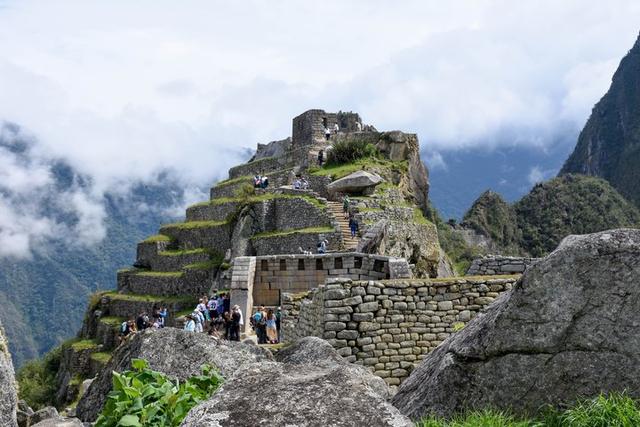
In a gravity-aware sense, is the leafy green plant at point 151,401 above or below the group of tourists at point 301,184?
below

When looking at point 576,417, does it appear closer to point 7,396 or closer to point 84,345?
point 7,396

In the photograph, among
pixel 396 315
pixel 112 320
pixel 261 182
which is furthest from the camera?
pixel 261 182

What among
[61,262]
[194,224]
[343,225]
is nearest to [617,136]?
[61,262]

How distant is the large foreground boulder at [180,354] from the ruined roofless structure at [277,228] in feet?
63.4

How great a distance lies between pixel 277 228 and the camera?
128 ft

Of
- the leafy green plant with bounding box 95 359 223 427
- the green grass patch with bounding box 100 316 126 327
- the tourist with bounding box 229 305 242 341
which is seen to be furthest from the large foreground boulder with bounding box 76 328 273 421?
the green grass patch with bounding box 100 316 126 327

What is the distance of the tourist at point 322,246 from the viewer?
95.6 ft

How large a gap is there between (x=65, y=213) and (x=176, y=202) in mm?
18785

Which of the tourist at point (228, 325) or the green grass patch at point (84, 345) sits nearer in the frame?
the tourist at point (228, 325)

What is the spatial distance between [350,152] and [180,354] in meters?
38.0

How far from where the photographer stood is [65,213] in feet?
405

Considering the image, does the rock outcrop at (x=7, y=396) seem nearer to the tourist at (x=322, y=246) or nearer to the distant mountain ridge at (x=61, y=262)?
the tourist at (x=322, y=246)

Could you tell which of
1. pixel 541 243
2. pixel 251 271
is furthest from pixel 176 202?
pixel 251 271

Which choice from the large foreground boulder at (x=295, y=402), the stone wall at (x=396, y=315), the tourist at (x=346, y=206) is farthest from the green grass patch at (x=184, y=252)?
the large foreground boulder at (x=295, y=402)
